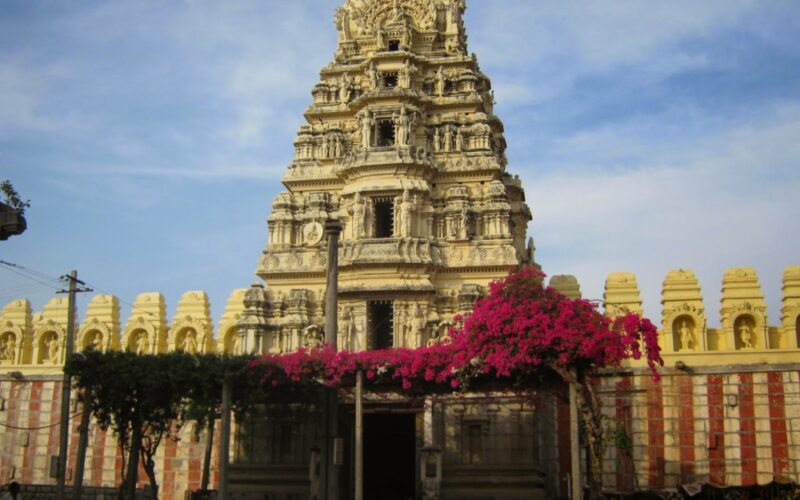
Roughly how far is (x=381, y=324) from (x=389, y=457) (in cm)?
506

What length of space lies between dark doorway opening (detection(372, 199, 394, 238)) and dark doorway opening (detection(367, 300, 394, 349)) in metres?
2.76

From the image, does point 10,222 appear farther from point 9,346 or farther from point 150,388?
point 9,346

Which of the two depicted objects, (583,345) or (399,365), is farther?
(399,365)

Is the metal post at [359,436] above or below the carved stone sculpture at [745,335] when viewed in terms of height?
below

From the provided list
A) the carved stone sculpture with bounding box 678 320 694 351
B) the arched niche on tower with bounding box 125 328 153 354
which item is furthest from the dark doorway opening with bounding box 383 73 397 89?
the carved stone sculpture with bounding box 678 320 694 351

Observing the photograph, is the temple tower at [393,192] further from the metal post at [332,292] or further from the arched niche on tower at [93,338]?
the arched niche on tower at [93,338]

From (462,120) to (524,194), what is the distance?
744 cm

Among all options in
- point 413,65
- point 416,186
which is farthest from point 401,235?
point 413,65

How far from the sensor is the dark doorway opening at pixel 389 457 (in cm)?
3192

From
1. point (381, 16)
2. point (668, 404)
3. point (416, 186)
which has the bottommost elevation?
point (668, 404)

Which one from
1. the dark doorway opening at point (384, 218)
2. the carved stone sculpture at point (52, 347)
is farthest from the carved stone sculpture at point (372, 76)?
the carved stone sculpture at point (52, 347)

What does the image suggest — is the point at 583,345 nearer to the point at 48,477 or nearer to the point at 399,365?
the point at 399,365

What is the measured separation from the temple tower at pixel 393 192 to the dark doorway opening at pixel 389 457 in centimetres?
299

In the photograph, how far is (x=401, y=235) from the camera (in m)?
31.9
